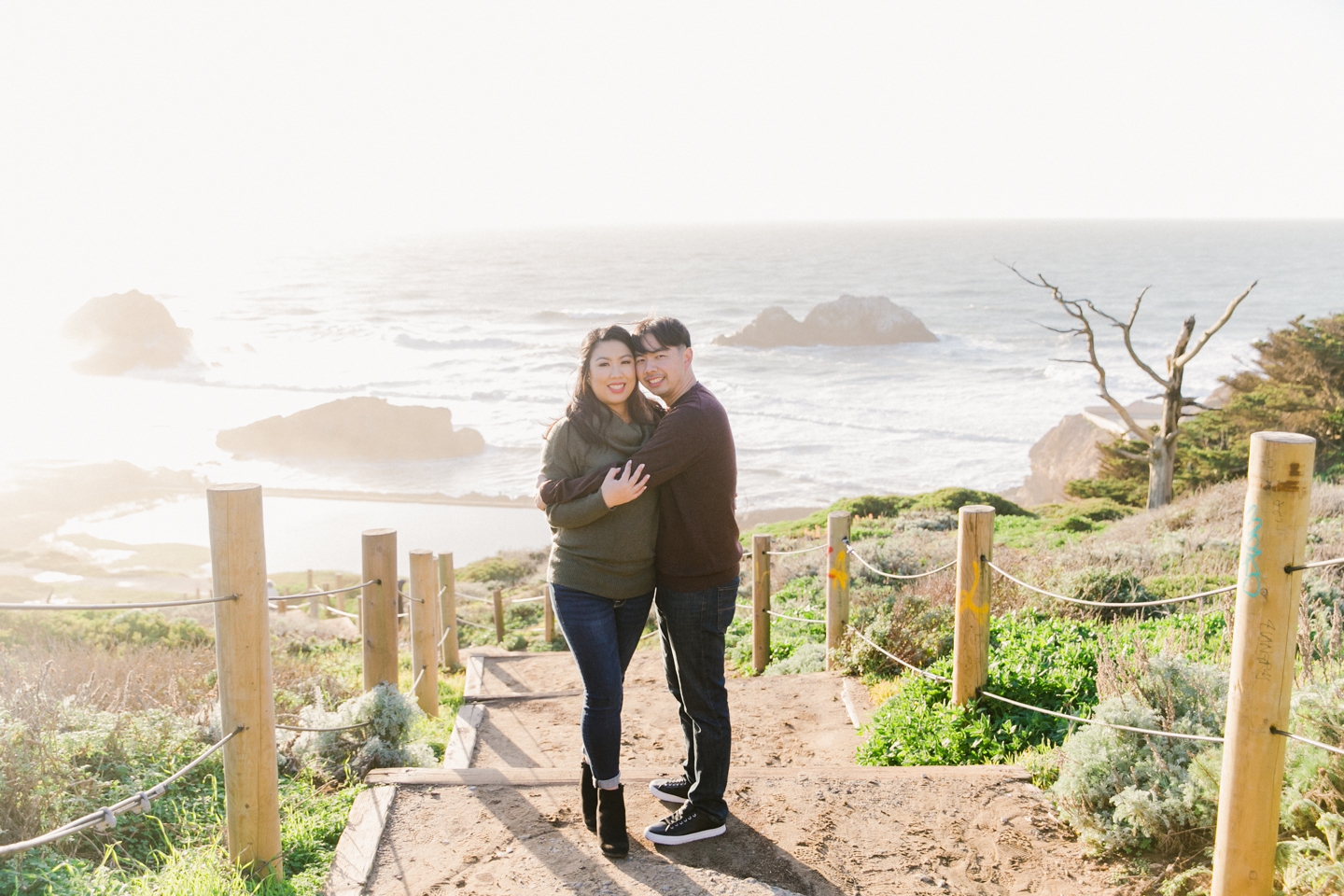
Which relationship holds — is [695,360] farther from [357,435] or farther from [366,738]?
[366,738]

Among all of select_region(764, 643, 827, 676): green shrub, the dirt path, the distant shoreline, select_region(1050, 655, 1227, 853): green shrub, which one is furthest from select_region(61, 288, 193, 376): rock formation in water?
select_region(1050, 655, 1227, 853): green shrub

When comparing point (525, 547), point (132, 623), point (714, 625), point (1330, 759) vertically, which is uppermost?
point (714, 625)

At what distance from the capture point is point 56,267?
115062mm

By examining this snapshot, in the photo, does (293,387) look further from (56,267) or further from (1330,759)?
(56,267)

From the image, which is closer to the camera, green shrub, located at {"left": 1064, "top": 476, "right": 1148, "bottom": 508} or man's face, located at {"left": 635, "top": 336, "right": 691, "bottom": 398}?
man's face, located at {"left": 635, "top": 336, "right": 691, "bottom": 398}

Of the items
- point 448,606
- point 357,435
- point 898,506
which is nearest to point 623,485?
point 448,606

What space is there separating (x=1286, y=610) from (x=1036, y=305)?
78040mm

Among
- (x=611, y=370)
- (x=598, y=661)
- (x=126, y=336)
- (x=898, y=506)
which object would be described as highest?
(x=611, y=370)

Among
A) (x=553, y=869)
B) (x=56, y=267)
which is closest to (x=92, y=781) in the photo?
(x=553, y=869)

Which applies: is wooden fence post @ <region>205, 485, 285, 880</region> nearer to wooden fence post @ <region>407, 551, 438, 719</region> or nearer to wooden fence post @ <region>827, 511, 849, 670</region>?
wooden fence post @ <region>407, 551, 438, 719</region>

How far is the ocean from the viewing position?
107 ft

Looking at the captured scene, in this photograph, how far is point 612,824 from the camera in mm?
3469

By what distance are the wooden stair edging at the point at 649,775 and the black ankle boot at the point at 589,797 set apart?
0.47 metres

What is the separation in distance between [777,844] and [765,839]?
0.19ft
